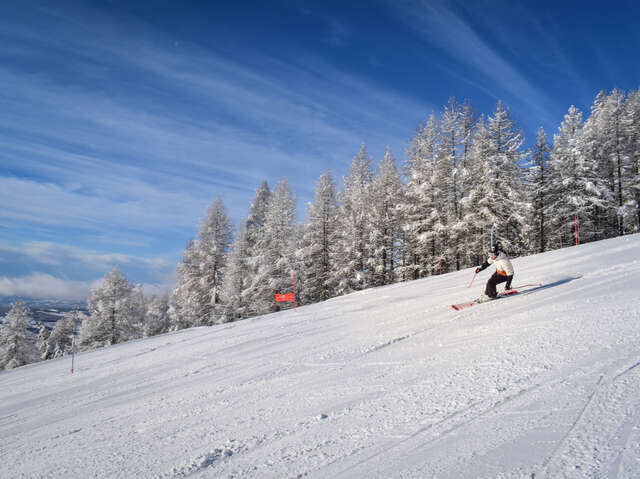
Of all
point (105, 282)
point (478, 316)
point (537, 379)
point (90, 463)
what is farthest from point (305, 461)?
point (105, 282)

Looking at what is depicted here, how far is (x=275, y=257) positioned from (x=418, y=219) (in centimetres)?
1366

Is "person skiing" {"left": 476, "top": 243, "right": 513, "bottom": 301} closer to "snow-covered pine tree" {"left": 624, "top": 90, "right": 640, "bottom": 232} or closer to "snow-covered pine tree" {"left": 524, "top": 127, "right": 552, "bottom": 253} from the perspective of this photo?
"snow-covered pine tree" {"left": 524, "top": 127, "right": 552, "bottom": 253}

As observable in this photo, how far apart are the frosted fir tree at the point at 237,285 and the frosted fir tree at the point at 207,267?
1.48 meters

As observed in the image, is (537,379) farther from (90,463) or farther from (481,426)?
(90,463)

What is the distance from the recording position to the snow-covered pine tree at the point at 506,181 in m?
25.8

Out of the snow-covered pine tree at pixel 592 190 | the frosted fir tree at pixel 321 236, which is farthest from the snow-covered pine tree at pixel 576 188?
the frosted fir tree at pixel 321 236

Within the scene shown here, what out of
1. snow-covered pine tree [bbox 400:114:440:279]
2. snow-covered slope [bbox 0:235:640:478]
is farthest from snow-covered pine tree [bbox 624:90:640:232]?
snow-covered slope [bbox 0:235:640:478]

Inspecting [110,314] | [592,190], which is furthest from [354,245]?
[110,314]

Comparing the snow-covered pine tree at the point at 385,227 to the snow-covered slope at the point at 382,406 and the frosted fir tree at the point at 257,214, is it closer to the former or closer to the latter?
the frosted fir tree at the point at 257,214

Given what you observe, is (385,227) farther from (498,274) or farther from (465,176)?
(498,274)

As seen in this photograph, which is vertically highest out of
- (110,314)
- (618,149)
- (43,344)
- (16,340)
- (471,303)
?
(618,149)

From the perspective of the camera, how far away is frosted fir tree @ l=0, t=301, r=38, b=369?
30.5 metres

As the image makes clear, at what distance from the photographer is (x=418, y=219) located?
1183 inches

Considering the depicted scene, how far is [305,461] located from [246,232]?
31.9 meters
